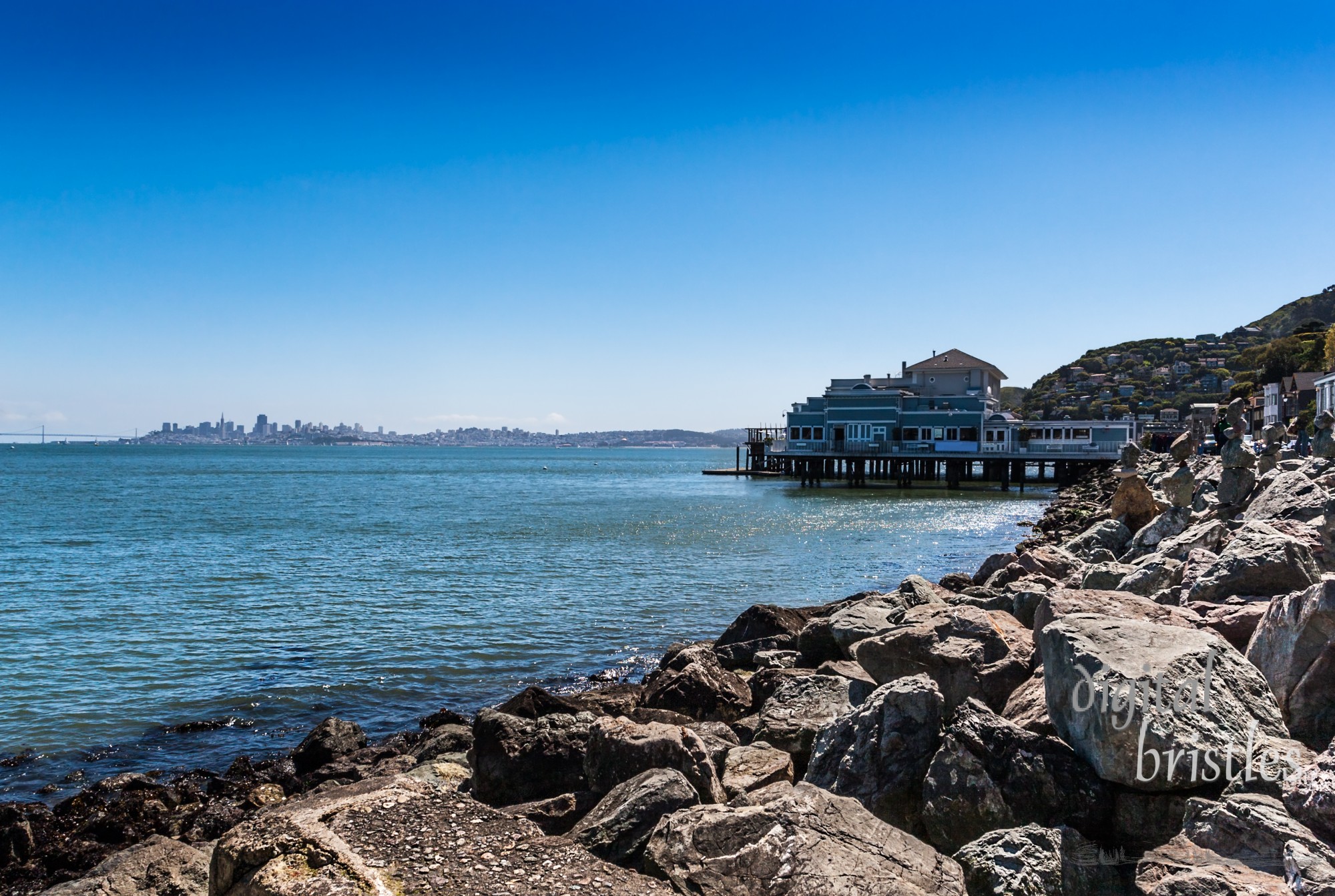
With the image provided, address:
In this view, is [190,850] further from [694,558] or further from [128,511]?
[128,511]

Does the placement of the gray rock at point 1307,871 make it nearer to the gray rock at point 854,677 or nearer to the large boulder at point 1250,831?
the large boulder at point 1250,831

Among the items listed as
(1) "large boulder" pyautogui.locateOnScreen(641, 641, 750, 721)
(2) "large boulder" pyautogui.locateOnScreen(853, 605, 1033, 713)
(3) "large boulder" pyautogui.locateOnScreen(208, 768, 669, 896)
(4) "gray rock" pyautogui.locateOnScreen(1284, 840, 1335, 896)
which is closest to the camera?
(4) "gray rock" pyautogui.locateOnScreen(1284, 840, 1335, 896)

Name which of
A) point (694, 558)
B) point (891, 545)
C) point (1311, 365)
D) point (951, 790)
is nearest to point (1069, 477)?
point (1311, 365)

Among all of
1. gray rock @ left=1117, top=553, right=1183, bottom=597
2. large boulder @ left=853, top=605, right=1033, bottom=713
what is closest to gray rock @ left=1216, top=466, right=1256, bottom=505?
gray rock @ left=1117, top=553, right=1183, bottom=597

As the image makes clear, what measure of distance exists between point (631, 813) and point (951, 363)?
214ft

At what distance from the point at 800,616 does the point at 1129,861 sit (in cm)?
914

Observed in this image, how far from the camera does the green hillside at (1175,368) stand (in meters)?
92.1

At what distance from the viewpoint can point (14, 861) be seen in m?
7.14

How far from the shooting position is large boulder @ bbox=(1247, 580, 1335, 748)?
5.12 meters

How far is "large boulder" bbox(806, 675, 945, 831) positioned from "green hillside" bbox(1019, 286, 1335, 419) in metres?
79.0

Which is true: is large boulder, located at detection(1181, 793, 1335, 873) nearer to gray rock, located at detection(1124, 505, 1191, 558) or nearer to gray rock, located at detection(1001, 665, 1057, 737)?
gray rock, located at detection(1001, 665, 1057, 737)

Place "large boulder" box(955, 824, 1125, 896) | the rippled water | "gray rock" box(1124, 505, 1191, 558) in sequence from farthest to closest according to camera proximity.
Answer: "gray rock" box(1124, 505, 1191, 558)
the rippled water
"large boulder" box(955, 824, 1125, 896)

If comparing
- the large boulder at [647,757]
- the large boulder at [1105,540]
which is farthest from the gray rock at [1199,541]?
the large boulder at [647,757]

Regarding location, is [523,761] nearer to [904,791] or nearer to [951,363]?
[904,791]
